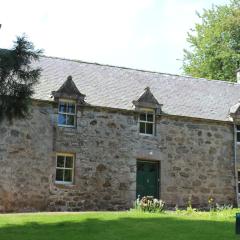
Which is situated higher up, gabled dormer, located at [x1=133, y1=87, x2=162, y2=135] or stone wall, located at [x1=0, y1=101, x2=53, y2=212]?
gabled dormer, located at [x1=133, y1=87, x2=162, y2=135]

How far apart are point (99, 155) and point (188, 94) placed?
724 centimetres

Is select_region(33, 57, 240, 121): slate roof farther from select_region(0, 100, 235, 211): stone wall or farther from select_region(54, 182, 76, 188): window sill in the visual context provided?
select_region(54, 182, 76, 188): window sill

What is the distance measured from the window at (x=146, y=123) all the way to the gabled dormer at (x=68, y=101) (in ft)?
10.4

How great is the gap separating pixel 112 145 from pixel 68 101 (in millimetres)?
2910

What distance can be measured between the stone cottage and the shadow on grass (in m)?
6.38

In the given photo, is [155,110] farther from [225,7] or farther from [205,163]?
[225,7]

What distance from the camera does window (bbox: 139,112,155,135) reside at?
2528 cm

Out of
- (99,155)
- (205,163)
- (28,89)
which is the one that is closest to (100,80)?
(99,155)

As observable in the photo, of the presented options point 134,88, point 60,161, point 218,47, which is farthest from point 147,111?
point 218,47

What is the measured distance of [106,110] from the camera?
24516 mm

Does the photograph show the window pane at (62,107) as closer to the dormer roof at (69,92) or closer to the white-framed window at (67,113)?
the white-framed window at (67,113)

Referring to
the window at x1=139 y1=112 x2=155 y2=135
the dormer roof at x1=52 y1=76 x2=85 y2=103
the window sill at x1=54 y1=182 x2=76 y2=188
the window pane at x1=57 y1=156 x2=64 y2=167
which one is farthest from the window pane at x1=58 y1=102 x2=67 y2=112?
the window at x1=139 y1=112 x2=155 y2=135

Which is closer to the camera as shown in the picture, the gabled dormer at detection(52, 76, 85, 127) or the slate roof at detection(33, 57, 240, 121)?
the gabled dormer at detection(52, 76, 85, 127)

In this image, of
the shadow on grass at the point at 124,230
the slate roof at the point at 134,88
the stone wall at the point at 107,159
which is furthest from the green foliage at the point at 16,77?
the slate roof at the point at 134,88
